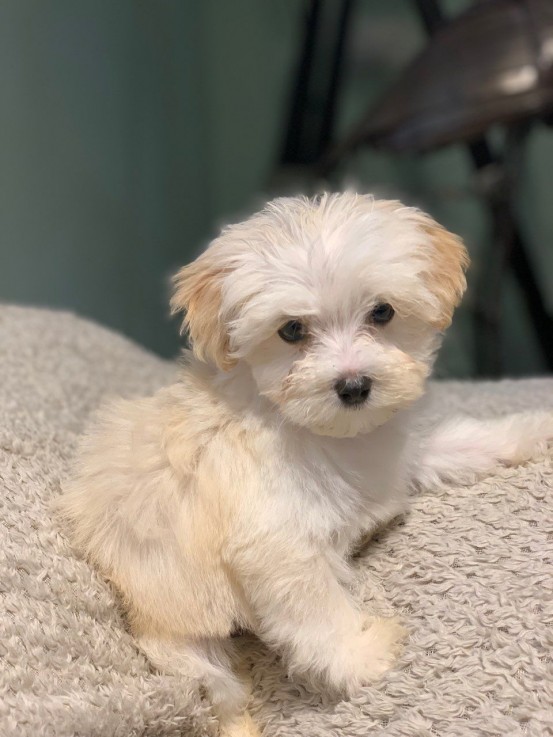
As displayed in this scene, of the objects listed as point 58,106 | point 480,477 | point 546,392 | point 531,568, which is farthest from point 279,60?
point 531,568

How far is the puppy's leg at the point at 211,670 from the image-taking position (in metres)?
1.02

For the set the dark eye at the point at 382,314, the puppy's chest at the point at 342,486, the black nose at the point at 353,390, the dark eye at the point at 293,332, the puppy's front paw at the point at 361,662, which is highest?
the dark eye at the point at 382,314

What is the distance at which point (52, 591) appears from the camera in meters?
0.99

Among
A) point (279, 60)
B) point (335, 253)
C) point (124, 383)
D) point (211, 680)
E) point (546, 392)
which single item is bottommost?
point (211, 680)

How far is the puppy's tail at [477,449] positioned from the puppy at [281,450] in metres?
0.11

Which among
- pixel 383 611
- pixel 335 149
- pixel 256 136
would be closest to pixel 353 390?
pixel 383 611

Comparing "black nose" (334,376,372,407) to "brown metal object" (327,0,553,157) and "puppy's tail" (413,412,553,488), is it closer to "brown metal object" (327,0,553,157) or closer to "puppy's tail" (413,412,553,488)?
"puppy's tail" (413,412,553,488)

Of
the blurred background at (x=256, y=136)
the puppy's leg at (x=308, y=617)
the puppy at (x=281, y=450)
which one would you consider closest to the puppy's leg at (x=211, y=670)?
the puppy at (x=281, y=450)

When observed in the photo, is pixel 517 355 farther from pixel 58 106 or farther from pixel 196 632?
pixel 196 632

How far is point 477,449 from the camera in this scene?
119 centimetres

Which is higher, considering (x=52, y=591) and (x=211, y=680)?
(x=52, y=591)

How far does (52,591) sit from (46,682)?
129 millimetres

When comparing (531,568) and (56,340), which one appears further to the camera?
(56,340)

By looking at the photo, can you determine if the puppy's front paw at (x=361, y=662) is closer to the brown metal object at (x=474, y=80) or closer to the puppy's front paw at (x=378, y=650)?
the puppy's front paw at (x=378, y=650)
